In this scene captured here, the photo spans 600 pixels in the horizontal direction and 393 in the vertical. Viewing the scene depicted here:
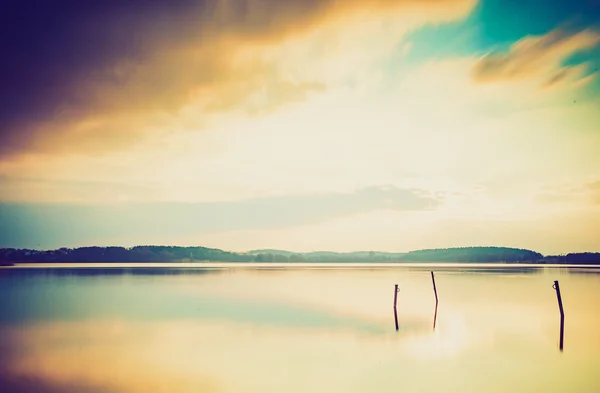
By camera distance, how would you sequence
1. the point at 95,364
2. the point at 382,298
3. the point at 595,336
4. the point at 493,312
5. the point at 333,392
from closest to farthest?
the point at 333,392
the point at 95,364
the point at 595,336
the point at 493,312
the point at 382,298

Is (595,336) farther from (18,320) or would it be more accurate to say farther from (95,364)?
(18,320)

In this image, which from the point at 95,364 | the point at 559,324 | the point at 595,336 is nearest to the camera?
the point at 95,364

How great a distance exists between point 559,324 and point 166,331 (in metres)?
26.8

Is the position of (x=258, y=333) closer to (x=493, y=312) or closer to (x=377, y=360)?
(x=377, y=360)

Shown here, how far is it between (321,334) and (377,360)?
8.09m

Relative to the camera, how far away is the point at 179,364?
22047 mm

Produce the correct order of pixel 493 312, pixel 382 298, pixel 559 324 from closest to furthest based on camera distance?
pixel 559 324 → pixel 493 312 → pixel 382 298

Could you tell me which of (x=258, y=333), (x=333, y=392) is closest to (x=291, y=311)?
(x=258, y=333)

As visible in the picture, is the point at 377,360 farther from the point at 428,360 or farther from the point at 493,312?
the point at 493,312

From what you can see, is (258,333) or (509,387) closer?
(509,387)

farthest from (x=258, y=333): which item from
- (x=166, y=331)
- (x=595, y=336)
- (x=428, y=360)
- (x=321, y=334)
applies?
(x=595, y=336)

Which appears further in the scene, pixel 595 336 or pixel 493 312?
pixel 493 312

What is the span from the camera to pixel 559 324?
3469cm

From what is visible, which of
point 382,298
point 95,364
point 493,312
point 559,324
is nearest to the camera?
point 95,364
